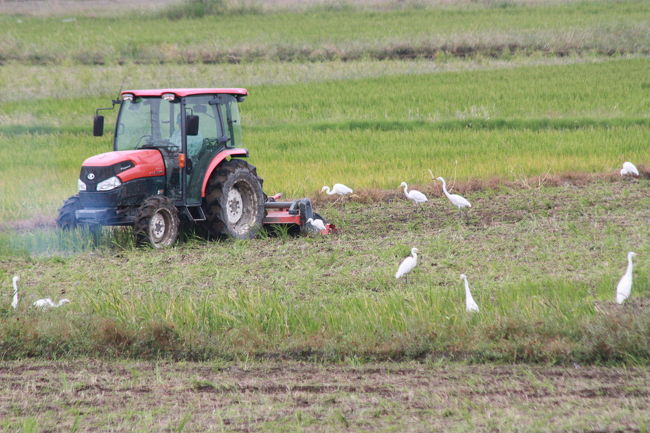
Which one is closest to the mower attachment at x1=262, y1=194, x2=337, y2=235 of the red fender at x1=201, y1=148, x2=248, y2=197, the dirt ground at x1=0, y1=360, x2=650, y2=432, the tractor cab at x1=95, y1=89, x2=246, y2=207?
the red fender at x1=201, y1=148, x2=248, y2=197

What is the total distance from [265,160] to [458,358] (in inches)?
426

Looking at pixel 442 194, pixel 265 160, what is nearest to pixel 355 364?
pixel 442 194

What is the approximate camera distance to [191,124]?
9414 millimetres

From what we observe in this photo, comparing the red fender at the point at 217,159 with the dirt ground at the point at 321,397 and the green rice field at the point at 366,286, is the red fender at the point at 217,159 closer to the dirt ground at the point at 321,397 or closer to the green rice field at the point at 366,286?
the green rice field at the point at 366,286

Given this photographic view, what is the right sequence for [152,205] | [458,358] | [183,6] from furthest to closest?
[183,6] < [152,205] < [458,358]

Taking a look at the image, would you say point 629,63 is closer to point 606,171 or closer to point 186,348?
point 606,171

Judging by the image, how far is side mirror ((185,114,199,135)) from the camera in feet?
30.9

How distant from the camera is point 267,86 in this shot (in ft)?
88.9

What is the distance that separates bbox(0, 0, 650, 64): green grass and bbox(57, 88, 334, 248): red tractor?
22924 millimetres

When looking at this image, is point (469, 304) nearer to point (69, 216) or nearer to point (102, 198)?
point (102, 198)

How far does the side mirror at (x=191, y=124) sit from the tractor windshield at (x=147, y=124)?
47 centimetres

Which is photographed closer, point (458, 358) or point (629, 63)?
point (458, 358)

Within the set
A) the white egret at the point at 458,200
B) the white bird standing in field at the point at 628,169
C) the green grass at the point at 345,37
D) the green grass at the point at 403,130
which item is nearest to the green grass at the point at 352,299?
the white egret at the point at 458,200

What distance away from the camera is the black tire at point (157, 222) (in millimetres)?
9273
